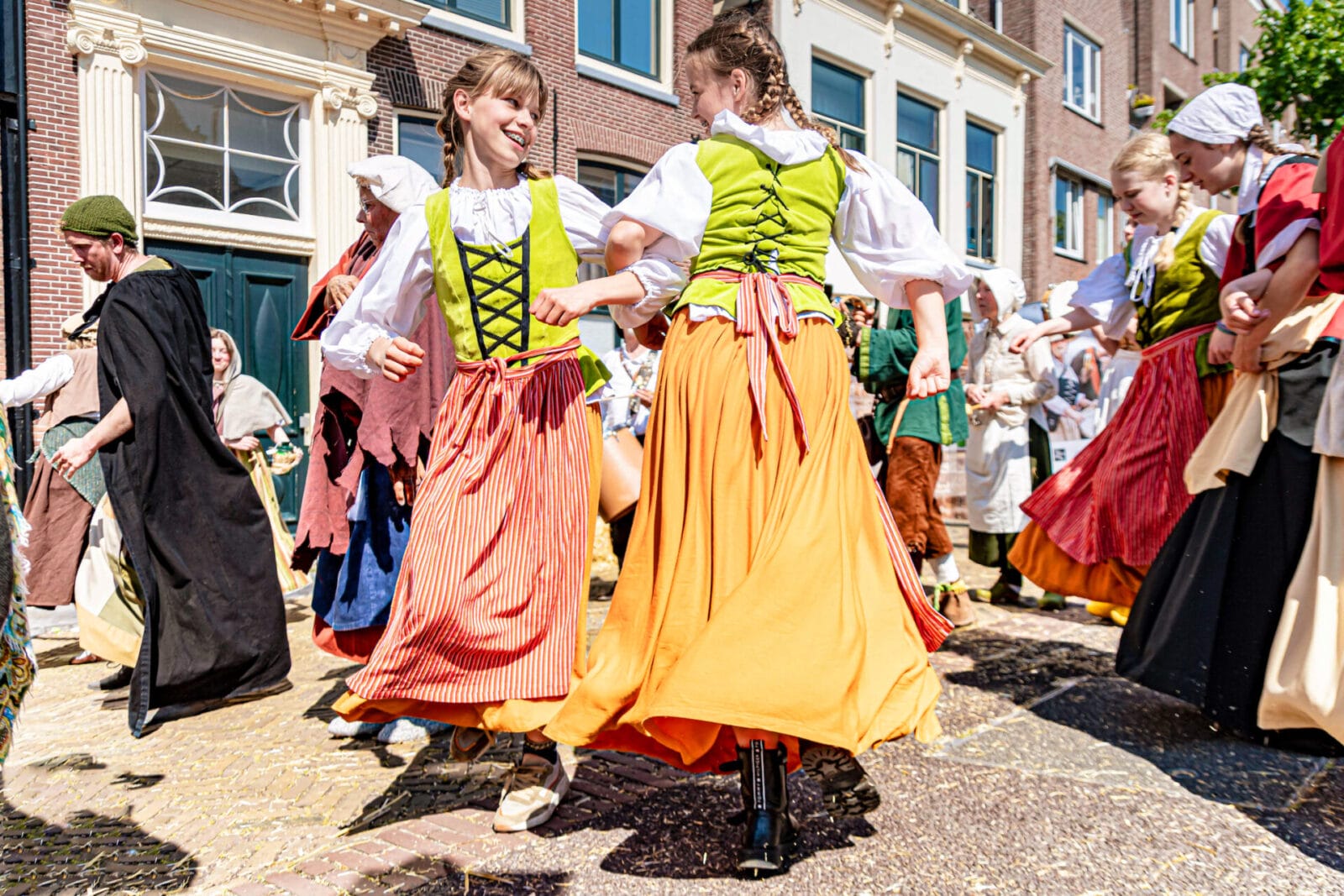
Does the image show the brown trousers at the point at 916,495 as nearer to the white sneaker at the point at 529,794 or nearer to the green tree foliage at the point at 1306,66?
the white sneaker at the point at 529,794

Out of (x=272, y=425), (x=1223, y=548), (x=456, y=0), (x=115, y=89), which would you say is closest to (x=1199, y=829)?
(x=1223, y=548)

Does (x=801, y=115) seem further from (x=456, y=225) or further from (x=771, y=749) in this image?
(x=771, y=749)

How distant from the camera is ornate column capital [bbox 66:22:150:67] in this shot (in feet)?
27.6

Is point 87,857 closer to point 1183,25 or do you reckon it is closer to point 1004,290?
point 1004,290

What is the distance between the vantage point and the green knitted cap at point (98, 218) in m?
3.96

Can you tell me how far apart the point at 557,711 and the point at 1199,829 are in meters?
1.66

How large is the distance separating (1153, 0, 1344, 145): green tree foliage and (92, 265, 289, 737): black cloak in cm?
1754

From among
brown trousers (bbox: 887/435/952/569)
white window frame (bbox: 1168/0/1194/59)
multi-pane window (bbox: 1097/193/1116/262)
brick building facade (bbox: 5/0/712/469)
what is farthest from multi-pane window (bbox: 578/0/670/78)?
white window frame (bbox: 1168/0/1194/59)

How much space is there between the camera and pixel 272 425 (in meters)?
6.46

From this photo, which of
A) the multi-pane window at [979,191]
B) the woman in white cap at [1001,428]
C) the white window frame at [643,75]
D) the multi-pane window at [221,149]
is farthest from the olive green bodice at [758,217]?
the multi-pane window at [979,191]

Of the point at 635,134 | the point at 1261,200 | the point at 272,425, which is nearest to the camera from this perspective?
the point at 1261,200

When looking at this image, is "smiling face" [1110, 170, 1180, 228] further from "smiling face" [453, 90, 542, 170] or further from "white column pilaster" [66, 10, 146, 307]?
"white column pilaster" [66, 10, 146, 307]

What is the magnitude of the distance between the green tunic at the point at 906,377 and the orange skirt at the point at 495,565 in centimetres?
289

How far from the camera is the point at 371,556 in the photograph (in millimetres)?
3664
